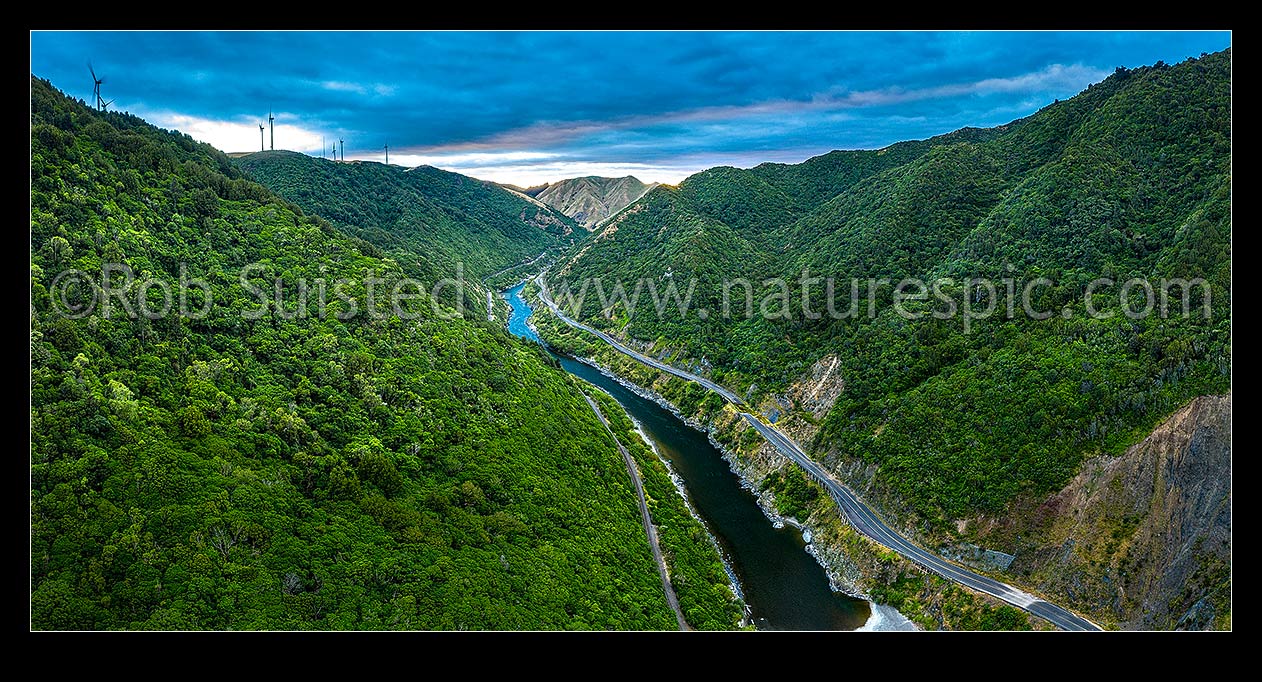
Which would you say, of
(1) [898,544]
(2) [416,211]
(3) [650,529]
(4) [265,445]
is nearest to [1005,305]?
(1) [898,544]

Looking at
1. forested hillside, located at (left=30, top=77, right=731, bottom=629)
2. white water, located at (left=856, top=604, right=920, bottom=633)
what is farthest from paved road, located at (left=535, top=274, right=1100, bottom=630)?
forested hillside, located at (left=30, top=77, right=731, bottom=629)

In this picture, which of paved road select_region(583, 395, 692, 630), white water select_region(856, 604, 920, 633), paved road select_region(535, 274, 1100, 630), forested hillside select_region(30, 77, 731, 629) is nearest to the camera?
forested hillside select_region(30, 77, 731, 629)

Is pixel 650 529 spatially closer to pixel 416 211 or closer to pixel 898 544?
pixel 898 544

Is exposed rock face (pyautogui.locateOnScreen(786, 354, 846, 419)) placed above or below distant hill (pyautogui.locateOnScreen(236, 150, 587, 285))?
Result: below

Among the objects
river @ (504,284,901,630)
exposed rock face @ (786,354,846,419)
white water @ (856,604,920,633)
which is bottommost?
white water @ (856,604,920,633)

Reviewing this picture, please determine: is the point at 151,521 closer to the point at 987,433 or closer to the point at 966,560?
the point at 966,560

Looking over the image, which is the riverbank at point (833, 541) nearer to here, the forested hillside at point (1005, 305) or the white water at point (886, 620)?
the white water at point (886, 620)

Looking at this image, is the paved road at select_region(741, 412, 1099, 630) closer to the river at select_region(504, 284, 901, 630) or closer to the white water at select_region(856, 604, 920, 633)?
the white water at select_region(856, 604, 920, 633)
